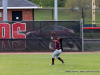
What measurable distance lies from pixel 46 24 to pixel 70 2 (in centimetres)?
2360

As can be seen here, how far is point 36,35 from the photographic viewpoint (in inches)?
660

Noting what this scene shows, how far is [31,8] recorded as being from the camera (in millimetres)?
27422

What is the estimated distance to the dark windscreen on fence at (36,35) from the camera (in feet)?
54.3

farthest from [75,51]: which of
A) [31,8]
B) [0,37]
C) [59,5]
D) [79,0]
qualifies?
[59,5]

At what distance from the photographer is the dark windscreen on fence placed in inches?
652

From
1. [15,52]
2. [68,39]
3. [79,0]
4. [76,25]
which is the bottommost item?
[15,52]

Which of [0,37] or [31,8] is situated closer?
[0,37]

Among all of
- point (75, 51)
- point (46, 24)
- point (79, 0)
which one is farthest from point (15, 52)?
point (79, 0)

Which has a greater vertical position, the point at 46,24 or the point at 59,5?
the point at 59,5

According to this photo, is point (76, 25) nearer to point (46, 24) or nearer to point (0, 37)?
point (46, 24)

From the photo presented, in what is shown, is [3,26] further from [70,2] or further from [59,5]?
[59,5]

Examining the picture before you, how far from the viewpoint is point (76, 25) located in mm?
16688
